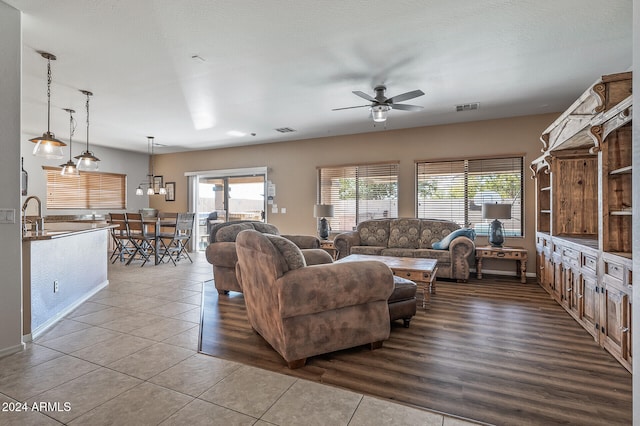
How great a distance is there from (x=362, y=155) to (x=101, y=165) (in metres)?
6.41

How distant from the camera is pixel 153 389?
201 cm

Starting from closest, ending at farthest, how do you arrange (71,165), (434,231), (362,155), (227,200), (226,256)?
(226,256) < (71,165) < (434,231) < (362,155) < (227,200)

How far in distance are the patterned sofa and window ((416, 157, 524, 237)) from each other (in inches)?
16.2

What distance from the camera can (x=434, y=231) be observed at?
562 cm

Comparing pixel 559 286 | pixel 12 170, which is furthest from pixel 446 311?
pixel 12 170

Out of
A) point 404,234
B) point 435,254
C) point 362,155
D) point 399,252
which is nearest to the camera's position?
point 435,254

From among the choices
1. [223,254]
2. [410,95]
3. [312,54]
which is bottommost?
[223,254]

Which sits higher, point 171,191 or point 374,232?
point 171,191

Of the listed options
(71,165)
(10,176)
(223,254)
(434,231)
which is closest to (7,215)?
(10,176)

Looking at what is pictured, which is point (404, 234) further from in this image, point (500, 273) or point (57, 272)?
point (57, 272)

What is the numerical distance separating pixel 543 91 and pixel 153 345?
17.6ft

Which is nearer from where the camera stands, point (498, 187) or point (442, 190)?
point (498, 187)

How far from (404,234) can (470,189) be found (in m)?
1.45

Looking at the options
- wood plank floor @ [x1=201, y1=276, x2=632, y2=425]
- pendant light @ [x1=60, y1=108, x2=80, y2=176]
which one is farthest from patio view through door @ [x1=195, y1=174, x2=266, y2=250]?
wood plank floor @ [x1=201, y1=276, x2=632, y2=425]
